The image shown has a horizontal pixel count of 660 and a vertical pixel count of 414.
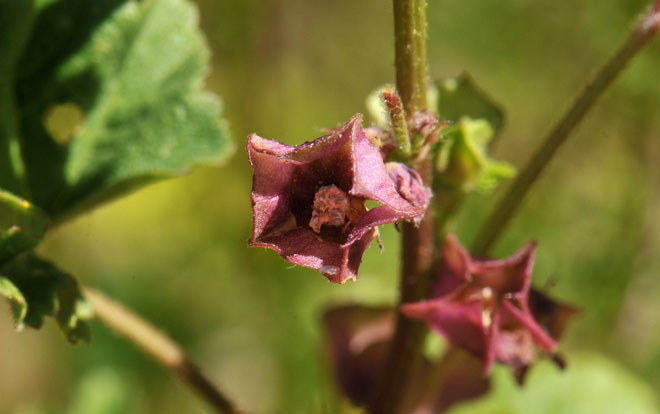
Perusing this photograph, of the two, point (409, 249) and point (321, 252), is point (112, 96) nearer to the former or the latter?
point (409, 249)

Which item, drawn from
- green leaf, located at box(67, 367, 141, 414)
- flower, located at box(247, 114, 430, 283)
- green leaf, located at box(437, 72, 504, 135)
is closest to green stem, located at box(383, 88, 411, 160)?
flower, located at box(247, 114, 430, 283)

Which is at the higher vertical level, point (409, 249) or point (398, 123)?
point (398, 123)

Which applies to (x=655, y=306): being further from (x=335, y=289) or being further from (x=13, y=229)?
(x=13, y=229)

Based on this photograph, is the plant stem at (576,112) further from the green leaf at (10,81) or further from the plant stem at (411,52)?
the green leaf at (10,81)

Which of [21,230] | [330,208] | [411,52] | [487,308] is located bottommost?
[487,308]

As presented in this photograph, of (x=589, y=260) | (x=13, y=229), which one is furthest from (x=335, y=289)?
(x=13, y=229)

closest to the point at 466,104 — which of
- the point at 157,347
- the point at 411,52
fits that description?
the point at 411,52

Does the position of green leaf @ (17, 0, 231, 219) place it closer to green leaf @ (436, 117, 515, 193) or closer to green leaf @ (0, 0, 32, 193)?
green leaf @ (0, 0, 32, 193)

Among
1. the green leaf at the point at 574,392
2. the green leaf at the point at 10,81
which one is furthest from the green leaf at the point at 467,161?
the green leaf at the point at 574,392
